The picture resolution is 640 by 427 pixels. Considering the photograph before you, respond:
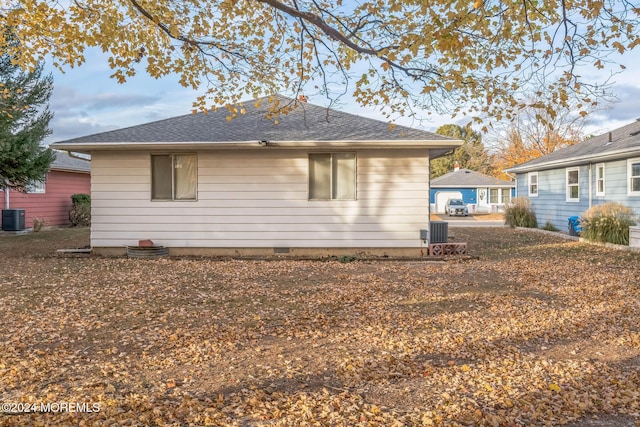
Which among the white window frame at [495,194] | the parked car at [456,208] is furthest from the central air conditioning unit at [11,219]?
the white window frame at [495,194]

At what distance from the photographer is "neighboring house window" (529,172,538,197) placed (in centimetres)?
1967

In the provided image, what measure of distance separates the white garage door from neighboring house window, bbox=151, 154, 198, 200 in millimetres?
28537

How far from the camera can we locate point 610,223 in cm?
1255

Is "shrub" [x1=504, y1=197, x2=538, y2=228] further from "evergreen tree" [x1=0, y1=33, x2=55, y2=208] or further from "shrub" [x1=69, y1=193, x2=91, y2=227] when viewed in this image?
"shrub" [x1=69, y1=193, x2=91, y2=227]

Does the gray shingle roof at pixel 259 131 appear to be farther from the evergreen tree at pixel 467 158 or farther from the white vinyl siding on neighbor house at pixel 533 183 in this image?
the evergreen tree at pixel 467 158

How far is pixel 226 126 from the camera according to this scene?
1133 centimetres

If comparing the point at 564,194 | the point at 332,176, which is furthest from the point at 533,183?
the point at 332,176

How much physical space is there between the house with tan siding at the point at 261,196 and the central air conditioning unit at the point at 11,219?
8453 millimetres

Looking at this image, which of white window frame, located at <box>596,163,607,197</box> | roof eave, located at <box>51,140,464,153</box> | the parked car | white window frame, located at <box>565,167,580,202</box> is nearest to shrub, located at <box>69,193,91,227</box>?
roof eave, located at <box>51,140,464,153</box>

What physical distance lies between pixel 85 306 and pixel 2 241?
10.6 m

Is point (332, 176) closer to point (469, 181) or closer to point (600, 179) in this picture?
point (600, 179)

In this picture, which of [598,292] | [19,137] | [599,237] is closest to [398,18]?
[598,292]

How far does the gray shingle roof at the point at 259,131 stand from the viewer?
10188 millimetres

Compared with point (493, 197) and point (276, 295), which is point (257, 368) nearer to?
point (276, 295)
